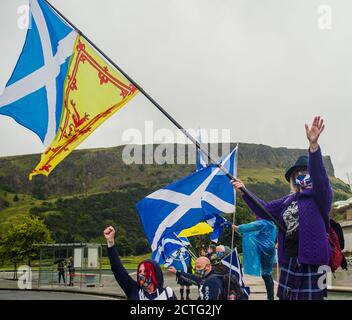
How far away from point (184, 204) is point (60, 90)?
2.24 metres

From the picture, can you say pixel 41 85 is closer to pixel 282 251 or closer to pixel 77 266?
pixel 282 251

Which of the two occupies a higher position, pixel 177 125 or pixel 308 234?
pixel 177 125

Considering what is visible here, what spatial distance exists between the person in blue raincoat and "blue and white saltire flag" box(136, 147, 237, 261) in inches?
14.7

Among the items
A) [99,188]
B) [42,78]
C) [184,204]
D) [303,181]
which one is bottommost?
[184,204]

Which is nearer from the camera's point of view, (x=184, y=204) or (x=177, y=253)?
(x=184, y=204)

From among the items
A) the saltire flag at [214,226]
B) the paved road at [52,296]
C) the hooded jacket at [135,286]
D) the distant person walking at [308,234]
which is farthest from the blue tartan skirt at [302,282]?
the paved road at [52,296]

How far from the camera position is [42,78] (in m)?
6.36

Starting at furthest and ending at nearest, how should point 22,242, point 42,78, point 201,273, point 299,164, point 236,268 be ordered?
point 22,242, point 236,268, point 42,78, point 201,273, point 299,164

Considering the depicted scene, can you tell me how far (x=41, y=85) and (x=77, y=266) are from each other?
1879 cm

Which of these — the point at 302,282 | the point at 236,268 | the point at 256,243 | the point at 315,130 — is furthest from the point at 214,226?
the point at 315,130

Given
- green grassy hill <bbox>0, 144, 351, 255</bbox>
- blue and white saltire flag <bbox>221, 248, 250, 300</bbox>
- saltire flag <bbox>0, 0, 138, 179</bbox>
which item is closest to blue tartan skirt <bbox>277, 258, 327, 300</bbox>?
blue and white saltire flag <bbox>221, 248, 250, 300</bbox>

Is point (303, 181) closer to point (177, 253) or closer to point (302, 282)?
point (302, 282)
